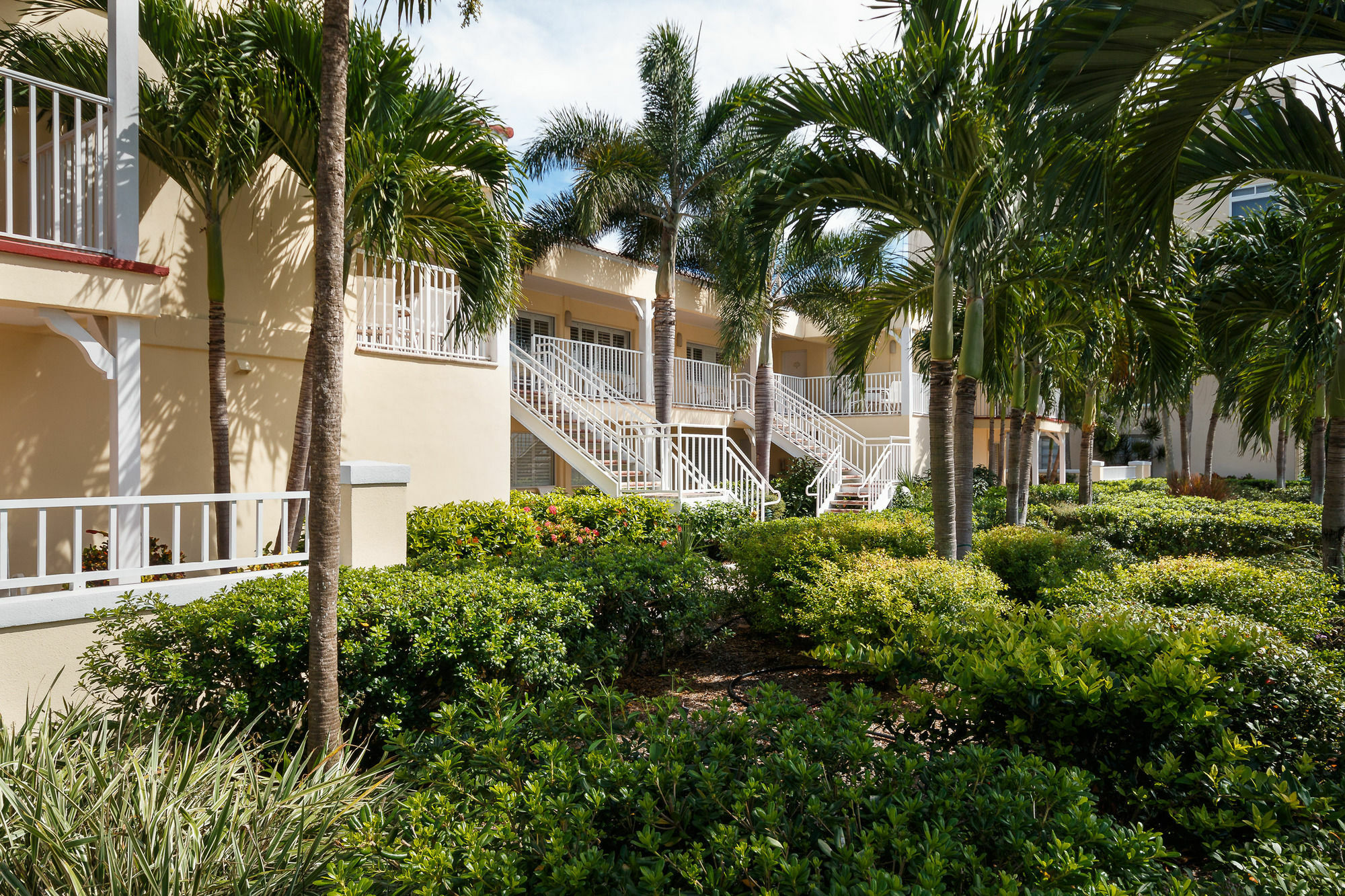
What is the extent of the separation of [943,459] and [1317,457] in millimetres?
10950

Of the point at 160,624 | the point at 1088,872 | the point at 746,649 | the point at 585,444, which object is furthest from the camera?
the point at 585,444

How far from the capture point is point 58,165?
5.89m

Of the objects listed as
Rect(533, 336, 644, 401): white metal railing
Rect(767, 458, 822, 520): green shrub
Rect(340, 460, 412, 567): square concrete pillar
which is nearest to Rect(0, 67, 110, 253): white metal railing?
Rect(340, 460, 412, 567): square concrete pillar

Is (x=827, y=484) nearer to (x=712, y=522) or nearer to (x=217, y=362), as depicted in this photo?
(x=712, y=522)

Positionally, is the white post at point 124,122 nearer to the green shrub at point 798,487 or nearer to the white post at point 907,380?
the green shrub at point 798,487

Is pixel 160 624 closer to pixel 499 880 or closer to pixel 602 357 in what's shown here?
pixel 499 880

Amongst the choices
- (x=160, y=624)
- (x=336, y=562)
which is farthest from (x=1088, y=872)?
(x=160, y=624)

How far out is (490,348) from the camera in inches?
431

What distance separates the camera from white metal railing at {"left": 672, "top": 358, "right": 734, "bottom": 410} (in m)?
19.3

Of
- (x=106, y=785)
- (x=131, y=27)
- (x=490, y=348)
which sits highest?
(x=131, y=27)

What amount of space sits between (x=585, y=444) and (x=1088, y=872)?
1158 centimetres

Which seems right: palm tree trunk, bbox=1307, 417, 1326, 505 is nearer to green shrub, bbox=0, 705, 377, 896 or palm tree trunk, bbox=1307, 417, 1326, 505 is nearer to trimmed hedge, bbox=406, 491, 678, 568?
trimmed hedge, bbox=406, 491, 678, 568

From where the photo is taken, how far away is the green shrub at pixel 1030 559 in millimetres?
8320

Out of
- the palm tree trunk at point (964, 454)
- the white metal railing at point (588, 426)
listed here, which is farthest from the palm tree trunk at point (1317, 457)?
the white metal railing at point (588, 426)
